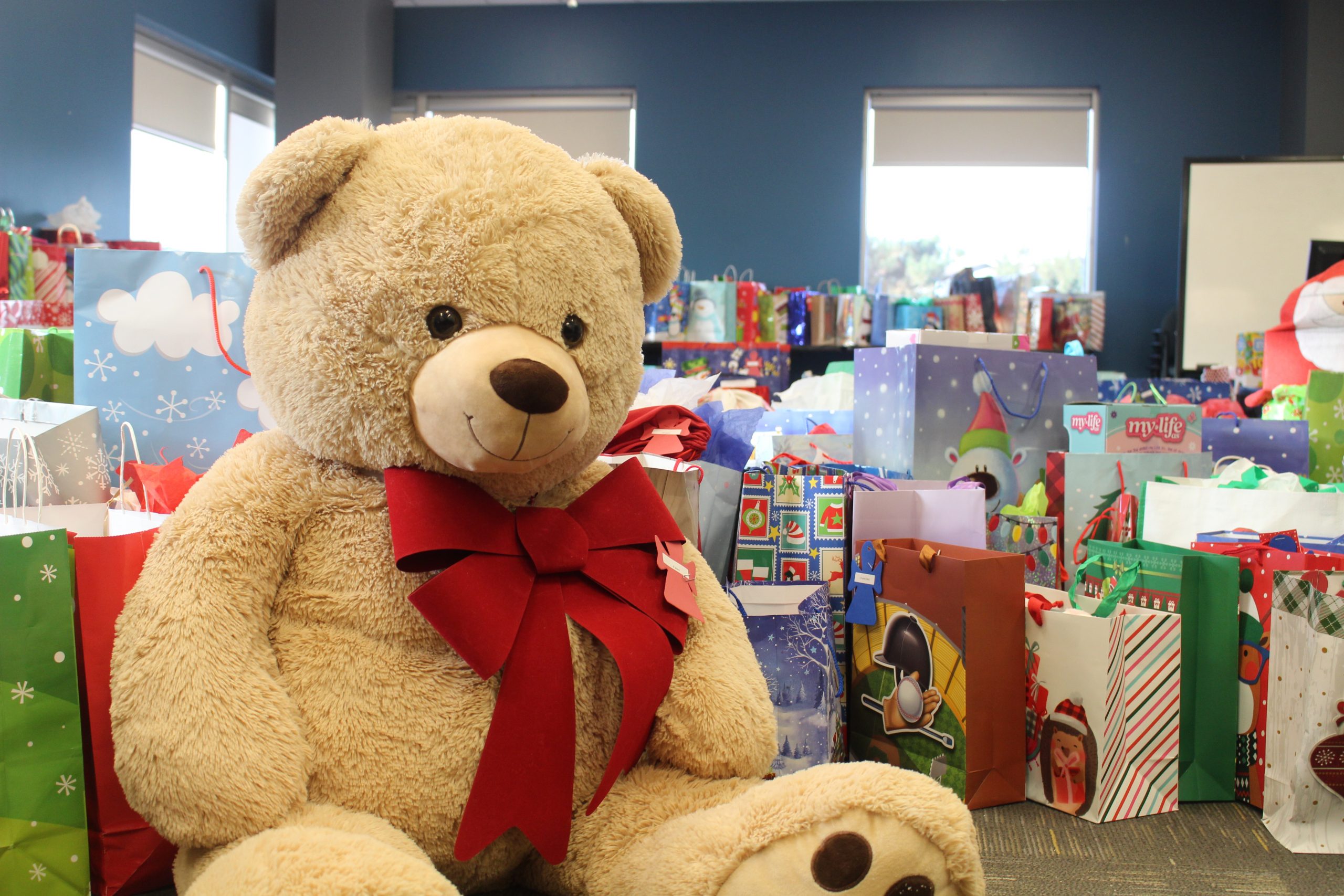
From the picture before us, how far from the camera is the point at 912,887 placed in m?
0.79

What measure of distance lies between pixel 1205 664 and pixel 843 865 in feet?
3.22

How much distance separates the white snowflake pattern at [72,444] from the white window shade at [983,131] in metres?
5.90

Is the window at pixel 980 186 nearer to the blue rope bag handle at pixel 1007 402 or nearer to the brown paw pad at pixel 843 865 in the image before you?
the blue rope bag handle at pixel 1007 402

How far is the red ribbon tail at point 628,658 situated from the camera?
0.93 meters

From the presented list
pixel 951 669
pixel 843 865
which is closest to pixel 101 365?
pixel 843 865

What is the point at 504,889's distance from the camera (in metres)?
1.04

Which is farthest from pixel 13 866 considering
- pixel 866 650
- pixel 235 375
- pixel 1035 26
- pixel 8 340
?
pixel 1035 26

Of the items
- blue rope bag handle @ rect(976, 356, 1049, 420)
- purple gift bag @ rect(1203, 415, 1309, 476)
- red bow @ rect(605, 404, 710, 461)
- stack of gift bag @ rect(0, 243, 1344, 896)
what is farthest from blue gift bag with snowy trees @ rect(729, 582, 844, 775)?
purple gift bag @ rect(1203, 415, 1309, 476)

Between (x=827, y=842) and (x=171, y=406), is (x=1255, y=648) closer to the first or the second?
(x=827, y=842)

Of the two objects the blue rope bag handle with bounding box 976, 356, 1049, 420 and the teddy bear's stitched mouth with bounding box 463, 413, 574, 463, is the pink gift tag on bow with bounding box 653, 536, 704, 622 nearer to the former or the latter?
the teddy bear's stitched mouth with bounding box 463, 413, 574, 463

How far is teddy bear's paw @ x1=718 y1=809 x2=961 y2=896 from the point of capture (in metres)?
0.78

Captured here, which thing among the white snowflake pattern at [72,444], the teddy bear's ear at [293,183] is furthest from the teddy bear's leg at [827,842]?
the white snowflake pattern at [72,444]

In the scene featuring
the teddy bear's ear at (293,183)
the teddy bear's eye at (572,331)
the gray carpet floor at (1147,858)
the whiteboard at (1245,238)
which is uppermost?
the whiteboard at (1245,238)

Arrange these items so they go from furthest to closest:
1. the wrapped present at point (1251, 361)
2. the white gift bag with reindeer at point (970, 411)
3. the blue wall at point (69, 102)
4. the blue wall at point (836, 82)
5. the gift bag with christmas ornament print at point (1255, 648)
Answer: the blue wall at point (836, 82)
the blue wall at point (69, 102)
the wrapped present at point (1251, 361)
the white gift bag with reindeer at point (970, 411)
the gift bag with christmas ornament print at point (1255, 648)
